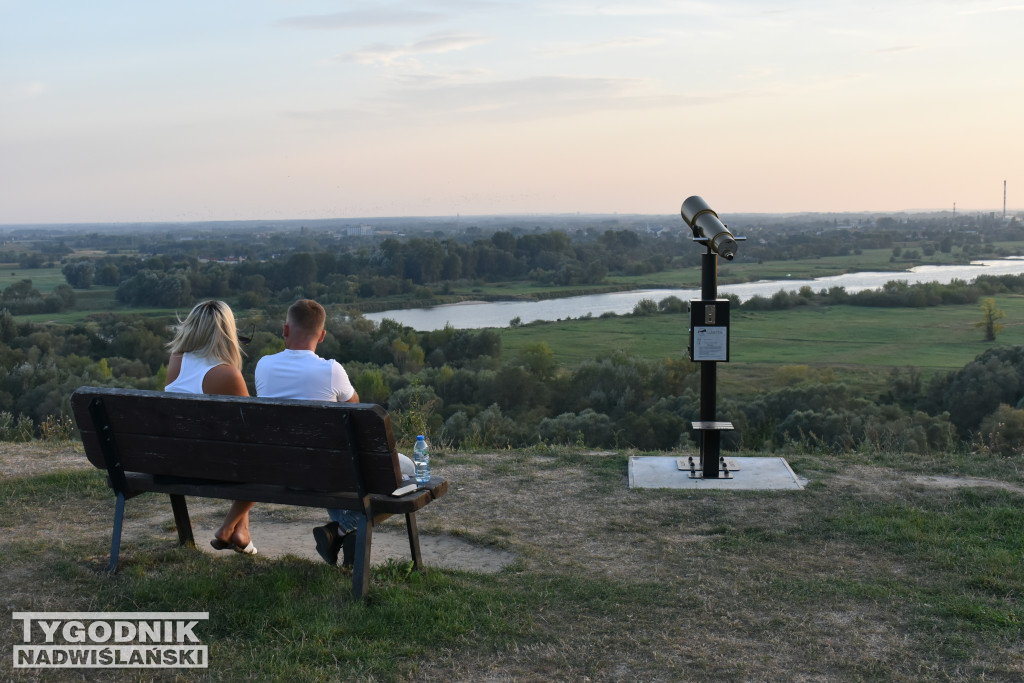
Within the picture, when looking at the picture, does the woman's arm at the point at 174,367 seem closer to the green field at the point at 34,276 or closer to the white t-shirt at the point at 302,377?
the white t-shirt at the point at 302,377

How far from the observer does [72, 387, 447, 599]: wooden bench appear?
3.54 meters

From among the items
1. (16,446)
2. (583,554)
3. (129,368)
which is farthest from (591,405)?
(583,554)

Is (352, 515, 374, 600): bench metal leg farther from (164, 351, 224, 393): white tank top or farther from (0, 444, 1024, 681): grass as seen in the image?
(164, 351, 224, 393): white tank top

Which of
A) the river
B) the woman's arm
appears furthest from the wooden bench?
the river

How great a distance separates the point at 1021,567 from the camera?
403 cm

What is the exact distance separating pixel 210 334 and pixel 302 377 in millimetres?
499

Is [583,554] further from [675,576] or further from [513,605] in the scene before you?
[513,605]

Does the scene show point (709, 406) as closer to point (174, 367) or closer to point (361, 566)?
point (361, 566)

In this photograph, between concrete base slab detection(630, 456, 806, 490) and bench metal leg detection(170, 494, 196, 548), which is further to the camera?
concrete base slab detection(630, 456, 806, 490)

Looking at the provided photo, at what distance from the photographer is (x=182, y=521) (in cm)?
438

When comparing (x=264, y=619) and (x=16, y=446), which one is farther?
(x=16, y=446)

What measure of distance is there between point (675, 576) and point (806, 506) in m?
1.54

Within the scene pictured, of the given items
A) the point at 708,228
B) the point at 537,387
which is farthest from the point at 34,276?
the point at 708,228

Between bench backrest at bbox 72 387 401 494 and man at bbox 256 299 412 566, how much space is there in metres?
0.33
